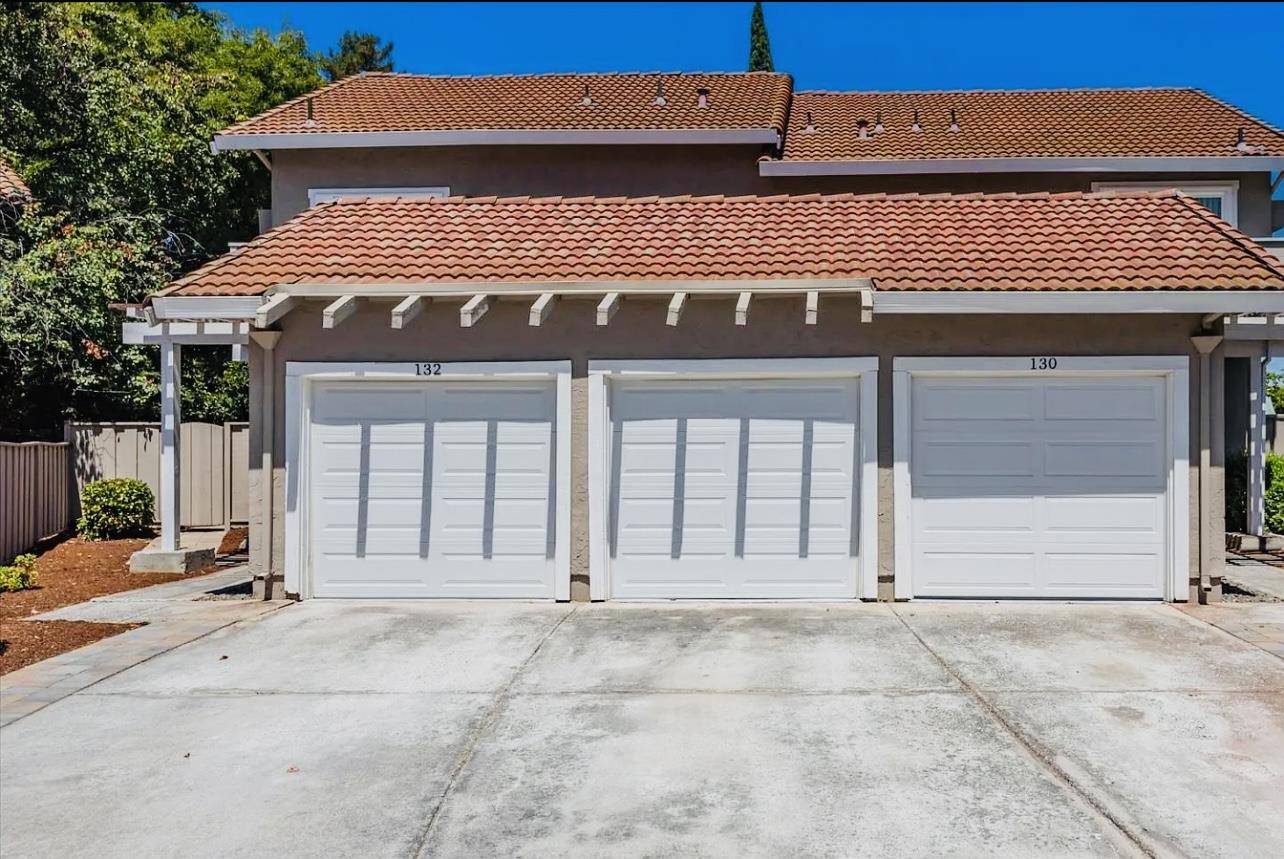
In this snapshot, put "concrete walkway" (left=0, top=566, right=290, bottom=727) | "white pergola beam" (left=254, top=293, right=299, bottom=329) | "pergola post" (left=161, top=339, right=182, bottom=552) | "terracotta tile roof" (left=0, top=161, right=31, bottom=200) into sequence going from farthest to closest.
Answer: "terracotta tile roof" (left=0, top=161, right=31, bottom=200)
"pergola post" (left=161, top=339, right=182, bottom=552)
"white pergola beam" (left=254, top=293, right=299, bottom=329)
"concrete walkway" (left=0, top=566, right=290, bottom=727)

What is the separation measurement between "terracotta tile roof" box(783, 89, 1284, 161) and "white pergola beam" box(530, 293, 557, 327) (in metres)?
7.26

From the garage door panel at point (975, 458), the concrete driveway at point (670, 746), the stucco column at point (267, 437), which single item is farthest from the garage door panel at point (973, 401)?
the stucco column at point (267, 437)

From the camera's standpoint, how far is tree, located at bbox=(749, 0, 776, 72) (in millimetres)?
30297

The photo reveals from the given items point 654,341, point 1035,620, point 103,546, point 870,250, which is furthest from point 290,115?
point 1035,620

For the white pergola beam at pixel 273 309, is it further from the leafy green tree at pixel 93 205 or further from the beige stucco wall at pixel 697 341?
the leafy green tree at pixel 93 205

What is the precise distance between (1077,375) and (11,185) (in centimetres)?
1798

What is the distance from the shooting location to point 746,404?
9641mm

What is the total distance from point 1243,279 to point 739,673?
6.10 meters

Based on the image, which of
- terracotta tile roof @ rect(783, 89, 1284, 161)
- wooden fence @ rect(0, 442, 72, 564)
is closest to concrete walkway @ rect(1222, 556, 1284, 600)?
terracotta tile roof @ rect(783, 89, 1284, 161)

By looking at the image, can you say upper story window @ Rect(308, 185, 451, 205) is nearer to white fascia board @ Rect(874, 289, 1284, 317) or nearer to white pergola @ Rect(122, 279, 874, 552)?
white pergola @ Rect(122, 279, 874, 552)

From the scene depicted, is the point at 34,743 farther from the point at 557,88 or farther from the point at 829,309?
the point at 557,88

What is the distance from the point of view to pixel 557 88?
17.2m

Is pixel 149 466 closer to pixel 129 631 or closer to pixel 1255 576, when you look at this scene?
pixel 129 631

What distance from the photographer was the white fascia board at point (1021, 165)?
1447 centimetres
